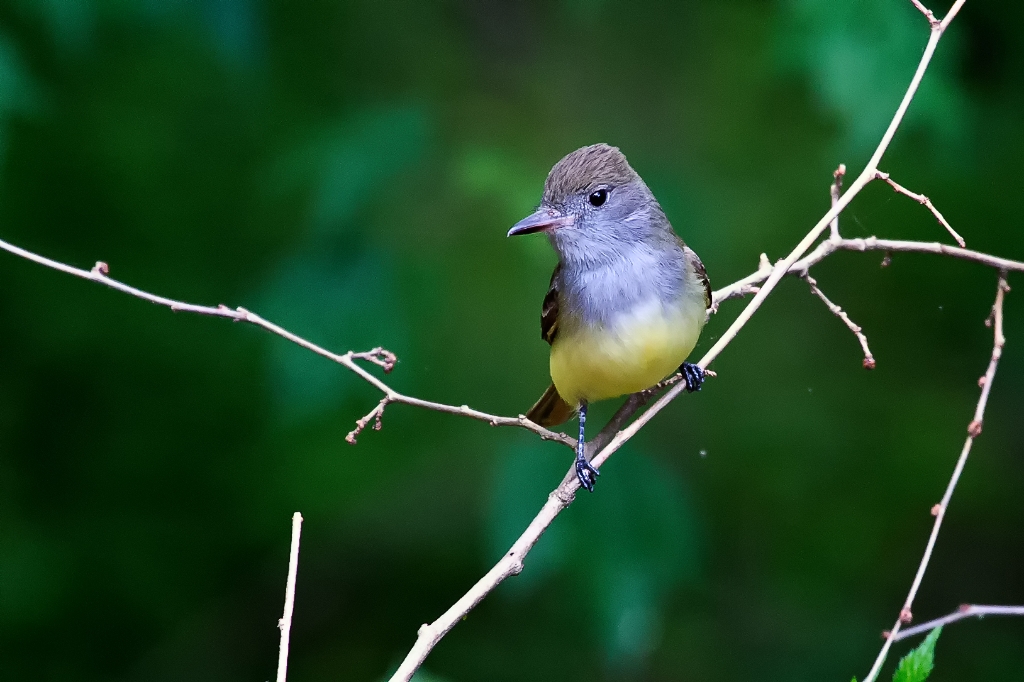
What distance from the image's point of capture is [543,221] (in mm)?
3256

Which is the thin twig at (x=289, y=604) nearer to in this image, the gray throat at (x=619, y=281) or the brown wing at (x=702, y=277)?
the gray throat at (x=619, y=281)

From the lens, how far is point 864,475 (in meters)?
4.74

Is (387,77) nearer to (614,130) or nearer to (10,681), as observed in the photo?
(614,130)

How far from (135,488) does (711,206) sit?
2.64 m

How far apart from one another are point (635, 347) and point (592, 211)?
49 centimetres

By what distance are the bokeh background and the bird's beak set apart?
1.80 ft

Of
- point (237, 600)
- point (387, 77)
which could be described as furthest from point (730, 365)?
point (237, 600)

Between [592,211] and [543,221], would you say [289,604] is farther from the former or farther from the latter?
[592,211]

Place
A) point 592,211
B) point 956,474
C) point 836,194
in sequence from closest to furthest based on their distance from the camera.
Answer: point 956,474 → point 836,194 → point 592,211

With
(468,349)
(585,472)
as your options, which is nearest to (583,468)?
(585,472)

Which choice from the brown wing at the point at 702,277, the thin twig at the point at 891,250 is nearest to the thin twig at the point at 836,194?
the thin twig at the point at 891,250

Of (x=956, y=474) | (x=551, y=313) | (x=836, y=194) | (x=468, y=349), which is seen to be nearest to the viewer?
(x=956, y=474)

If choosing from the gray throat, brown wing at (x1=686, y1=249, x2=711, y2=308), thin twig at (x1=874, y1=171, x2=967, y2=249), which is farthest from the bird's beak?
thin twig at (x1=874, y1=171, x2=967, y2=249)

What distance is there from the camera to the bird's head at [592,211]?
3311 mm
